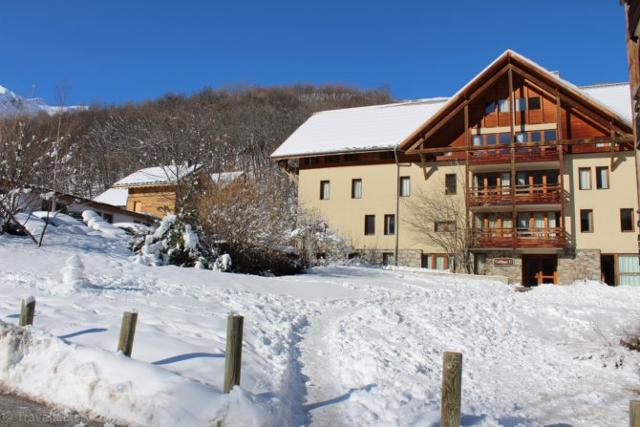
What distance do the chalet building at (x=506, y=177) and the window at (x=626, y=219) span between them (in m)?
0.05

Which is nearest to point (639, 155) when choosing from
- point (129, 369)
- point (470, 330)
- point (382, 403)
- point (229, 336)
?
point (470, 330)

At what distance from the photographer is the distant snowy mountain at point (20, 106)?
20.7 meters

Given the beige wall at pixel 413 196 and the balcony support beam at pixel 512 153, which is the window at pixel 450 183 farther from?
the balcony support beam at pixel 512 153

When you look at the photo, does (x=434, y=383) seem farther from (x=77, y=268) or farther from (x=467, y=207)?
(x=467, y=207)

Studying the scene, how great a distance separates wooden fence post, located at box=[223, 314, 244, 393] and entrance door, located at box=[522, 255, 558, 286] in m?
26.5

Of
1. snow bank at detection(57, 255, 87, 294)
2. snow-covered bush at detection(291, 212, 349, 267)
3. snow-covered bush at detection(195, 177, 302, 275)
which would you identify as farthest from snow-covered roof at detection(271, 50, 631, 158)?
snow bank at detection(57, 255, 87, 294)

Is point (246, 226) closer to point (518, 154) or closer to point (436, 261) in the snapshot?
point (436, 261)

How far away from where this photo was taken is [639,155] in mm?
14266

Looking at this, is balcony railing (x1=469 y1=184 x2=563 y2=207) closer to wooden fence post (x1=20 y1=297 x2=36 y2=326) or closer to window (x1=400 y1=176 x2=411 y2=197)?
window (x1=400 y1=176 x2=411 y2=197)

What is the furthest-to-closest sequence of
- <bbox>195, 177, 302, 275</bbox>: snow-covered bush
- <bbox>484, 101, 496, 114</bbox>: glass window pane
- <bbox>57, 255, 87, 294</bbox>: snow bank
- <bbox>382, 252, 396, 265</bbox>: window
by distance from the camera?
<bbox>382, 252, 396, 265</bbox>: window
<bbox>484, 101, 496, 114</bbox>: glass window pane
<bbox>195, 177, 302, 275</bbox>: snow-covered bush
<bbox>57, 255, 87, 294</bbox>: snow bank

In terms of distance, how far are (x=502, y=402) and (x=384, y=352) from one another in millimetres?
2298

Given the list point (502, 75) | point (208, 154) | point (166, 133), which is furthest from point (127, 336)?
point (166, 133)

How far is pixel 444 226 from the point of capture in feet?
104

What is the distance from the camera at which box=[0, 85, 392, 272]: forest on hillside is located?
63.6ft
